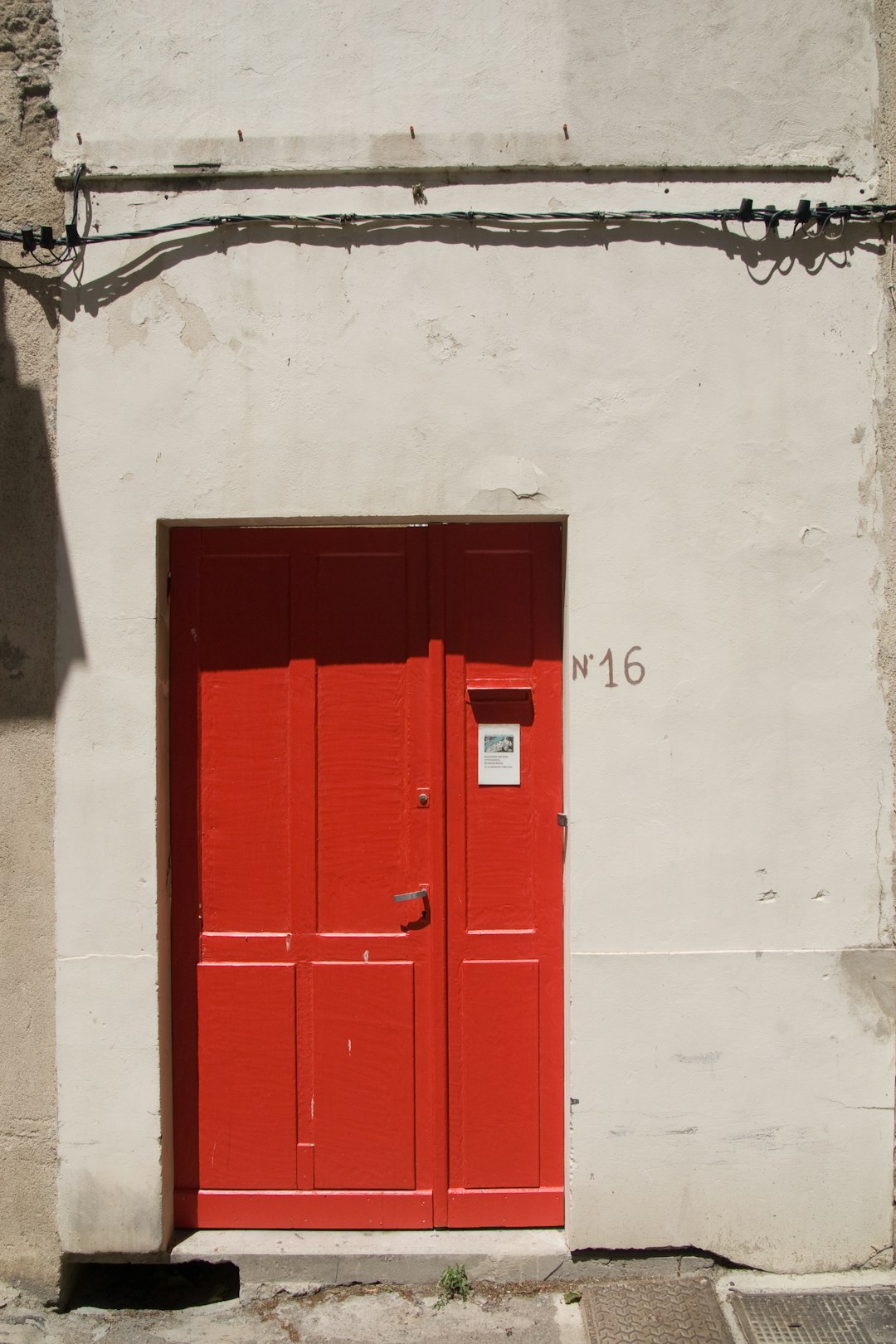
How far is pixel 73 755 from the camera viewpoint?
3070 mm

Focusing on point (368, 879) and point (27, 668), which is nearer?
point (27, 668)

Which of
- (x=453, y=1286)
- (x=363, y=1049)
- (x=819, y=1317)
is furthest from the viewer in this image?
(x=363, y=1049)

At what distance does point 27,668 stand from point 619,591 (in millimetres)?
1966

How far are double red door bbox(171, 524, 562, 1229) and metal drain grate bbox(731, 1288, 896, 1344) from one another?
70 cm

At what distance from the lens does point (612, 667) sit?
3049 mm

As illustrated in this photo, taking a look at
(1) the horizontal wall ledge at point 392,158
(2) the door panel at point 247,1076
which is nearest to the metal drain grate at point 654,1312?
(2) the door panel at point 247,1076

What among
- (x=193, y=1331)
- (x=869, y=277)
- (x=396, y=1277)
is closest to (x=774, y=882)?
(x=396, y=1277)

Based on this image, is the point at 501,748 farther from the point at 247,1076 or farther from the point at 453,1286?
the point at 453,1286

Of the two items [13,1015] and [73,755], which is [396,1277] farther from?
[73,755]

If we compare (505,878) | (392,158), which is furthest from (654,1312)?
(392,158)

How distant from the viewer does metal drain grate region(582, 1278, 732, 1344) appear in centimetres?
278

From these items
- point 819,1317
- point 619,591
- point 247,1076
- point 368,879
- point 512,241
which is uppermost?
point 512,241

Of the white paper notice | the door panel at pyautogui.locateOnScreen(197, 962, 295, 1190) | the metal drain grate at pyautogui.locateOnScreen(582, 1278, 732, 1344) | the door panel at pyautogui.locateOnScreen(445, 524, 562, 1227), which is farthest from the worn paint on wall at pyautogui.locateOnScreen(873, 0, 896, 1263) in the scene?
the door panel at pyautogui.locateOnScreen(197, 962, 295, 1190)

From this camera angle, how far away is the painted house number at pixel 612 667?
3049 mm
